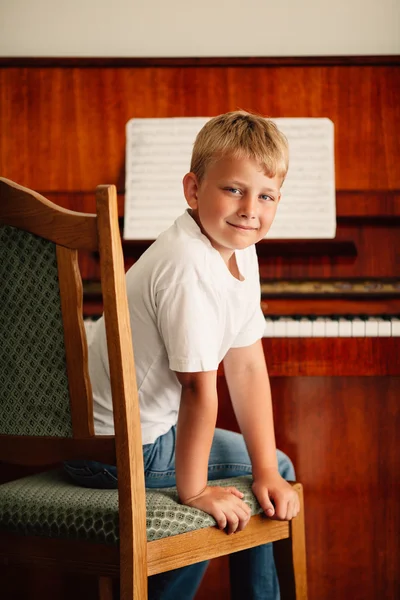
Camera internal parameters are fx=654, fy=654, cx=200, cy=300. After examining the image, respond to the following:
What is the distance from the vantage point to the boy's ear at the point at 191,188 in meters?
1.22

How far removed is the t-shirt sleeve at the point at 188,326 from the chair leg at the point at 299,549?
1.20 feet

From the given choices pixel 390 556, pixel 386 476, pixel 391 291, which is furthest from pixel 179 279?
pixel 390 556

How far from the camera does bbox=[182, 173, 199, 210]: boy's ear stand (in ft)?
4.01

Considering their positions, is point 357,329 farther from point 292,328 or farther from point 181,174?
point 181,174

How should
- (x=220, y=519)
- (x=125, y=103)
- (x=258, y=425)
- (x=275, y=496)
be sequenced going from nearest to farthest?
(x=220, y=519)
(x=275, y=496)
(x=258, y=425)
(x=125, y=103)

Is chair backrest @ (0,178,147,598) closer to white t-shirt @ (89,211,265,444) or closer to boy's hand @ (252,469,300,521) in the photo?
white t-shirt @ (89,211,265,444)

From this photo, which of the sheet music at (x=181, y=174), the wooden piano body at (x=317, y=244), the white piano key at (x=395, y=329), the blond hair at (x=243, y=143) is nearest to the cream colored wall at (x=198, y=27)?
the wooden piano body at (x=317, y=244)

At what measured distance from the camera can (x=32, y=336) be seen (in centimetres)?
100

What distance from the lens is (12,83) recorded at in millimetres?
2158

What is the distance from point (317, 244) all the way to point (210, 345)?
1008 millimetres

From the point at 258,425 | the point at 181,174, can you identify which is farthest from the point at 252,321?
the point at 181,174

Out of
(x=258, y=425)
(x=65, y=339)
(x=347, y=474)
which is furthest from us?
(x=347, y=474)

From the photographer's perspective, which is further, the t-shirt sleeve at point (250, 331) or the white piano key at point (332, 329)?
the white piano key at point (332, 329)

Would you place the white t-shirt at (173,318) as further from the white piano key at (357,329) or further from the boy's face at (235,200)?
the white piano key at (357,329)
